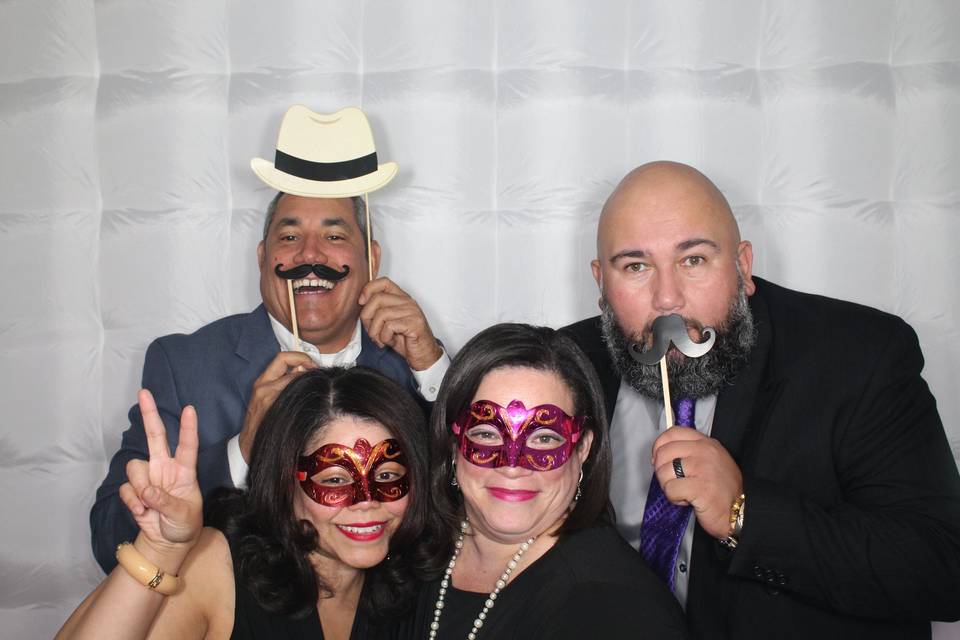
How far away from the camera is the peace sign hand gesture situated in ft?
5.13

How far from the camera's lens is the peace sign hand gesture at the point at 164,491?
1562mm

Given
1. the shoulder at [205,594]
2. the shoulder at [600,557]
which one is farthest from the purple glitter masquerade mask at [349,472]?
the shoulder at [600,557]

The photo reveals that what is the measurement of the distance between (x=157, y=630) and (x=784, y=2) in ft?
7.35

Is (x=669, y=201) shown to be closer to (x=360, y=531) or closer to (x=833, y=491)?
(x=833, y=491)

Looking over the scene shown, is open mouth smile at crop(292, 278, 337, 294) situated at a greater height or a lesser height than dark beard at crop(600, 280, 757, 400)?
greater

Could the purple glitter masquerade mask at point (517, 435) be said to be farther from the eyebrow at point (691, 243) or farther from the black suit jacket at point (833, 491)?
the eyebrow at point (691, 243)

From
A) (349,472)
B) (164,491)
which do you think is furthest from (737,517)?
(164,491)

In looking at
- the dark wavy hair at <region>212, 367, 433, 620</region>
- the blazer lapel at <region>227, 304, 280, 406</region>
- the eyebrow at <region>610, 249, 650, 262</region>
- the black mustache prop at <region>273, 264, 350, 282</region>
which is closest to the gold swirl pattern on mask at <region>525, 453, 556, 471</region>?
the dark wavy hair at <region>212, 367, 433, 620</region>

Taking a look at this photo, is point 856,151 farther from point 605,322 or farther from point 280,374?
point 280,374

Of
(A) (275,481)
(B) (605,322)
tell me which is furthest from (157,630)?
(B) (605,322)

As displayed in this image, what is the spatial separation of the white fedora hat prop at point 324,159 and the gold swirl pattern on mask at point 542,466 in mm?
872

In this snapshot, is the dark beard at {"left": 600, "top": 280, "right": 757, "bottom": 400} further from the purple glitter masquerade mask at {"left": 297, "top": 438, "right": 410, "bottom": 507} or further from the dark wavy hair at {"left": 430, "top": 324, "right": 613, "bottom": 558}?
the purple glitter masquerade mask at {"left": 297, "top": 438, "right": 410, "bottom": 507}

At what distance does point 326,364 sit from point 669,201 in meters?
0.92

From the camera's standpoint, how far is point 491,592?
1.70 m
